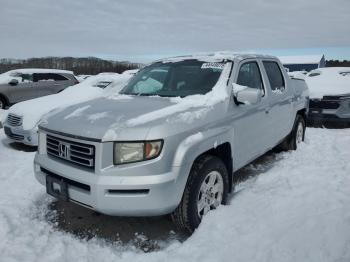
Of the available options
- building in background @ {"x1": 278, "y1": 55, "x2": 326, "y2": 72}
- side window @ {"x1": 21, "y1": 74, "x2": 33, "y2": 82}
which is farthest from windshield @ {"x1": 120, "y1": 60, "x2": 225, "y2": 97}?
building in background @ {"x1": 278, "y1": 55, "x2": 326, "y2": 72}

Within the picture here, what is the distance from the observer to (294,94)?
6.05m

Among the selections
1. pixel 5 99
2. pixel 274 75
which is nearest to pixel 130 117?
pixel 274 75

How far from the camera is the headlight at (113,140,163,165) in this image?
9.80 ft

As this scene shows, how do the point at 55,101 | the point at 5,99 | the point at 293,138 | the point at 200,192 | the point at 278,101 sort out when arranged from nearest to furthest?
1. the point at 200,192
2. the point at 278,101
3. the point at 293,138
4. the point at 55,101
5. the point at 5,99

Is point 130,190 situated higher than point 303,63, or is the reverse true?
point 303,63

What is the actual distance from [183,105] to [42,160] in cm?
153

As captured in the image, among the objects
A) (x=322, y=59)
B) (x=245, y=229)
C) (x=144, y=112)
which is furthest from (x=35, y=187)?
(x=322, y=59)

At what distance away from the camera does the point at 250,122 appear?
4309 millimetres

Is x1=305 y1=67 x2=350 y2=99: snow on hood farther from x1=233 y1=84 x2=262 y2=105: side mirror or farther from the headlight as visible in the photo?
the headlight

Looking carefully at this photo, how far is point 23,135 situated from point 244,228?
490cm

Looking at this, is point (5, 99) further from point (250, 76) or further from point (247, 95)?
point (247, 95)

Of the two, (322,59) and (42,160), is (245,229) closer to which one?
(42,160)

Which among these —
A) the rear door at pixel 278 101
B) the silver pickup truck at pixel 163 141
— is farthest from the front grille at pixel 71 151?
the rear door at pixel 278 101

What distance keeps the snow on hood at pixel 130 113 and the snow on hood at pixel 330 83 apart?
5752 mm
